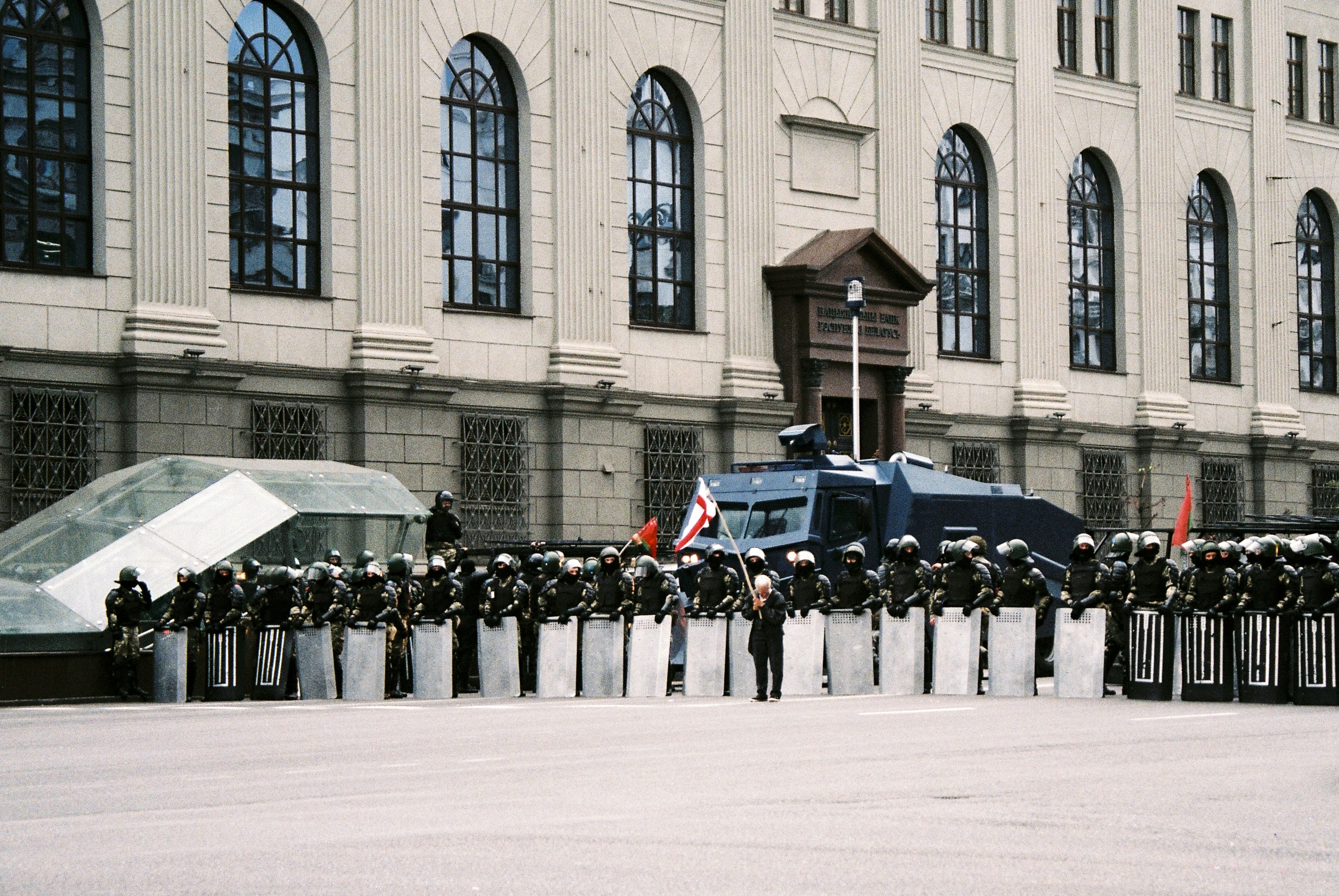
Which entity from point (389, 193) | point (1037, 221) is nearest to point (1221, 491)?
point (1037, 221)

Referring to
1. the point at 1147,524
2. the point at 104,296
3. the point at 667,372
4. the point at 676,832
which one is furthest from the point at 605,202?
the point at 676,832

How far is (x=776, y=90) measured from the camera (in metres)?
43.0

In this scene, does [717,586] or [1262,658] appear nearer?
[1262,658]

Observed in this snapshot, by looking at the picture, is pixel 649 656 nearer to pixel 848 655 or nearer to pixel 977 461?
pixel 848 655

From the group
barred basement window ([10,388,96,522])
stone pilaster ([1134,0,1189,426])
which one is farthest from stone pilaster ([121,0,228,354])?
stone pilaster ([1134,0,1189,426])

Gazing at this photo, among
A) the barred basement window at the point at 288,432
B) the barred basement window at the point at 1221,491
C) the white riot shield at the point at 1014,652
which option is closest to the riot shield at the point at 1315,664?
the white riot shield at the point at 1014,652

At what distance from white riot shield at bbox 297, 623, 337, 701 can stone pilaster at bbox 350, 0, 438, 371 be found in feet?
32.1

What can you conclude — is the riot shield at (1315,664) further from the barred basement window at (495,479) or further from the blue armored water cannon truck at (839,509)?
the barred basement window at (495,479)

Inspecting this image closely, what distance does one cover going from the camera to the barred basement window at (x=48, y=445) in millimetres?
32125

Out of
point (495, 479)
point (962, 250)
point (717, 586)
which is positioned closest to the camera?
point (717, 586)

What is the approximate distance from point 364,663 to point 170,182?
10675 mm

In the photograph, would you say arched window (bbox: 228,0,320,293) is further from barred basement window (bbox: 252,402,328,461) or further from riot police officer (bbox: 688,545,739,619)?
riot police officer (bbox: 688,545,739,619)

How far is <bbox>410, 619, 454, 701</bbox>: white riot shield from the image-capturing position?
26875 mm

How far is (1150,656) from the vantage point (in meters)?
24.0
